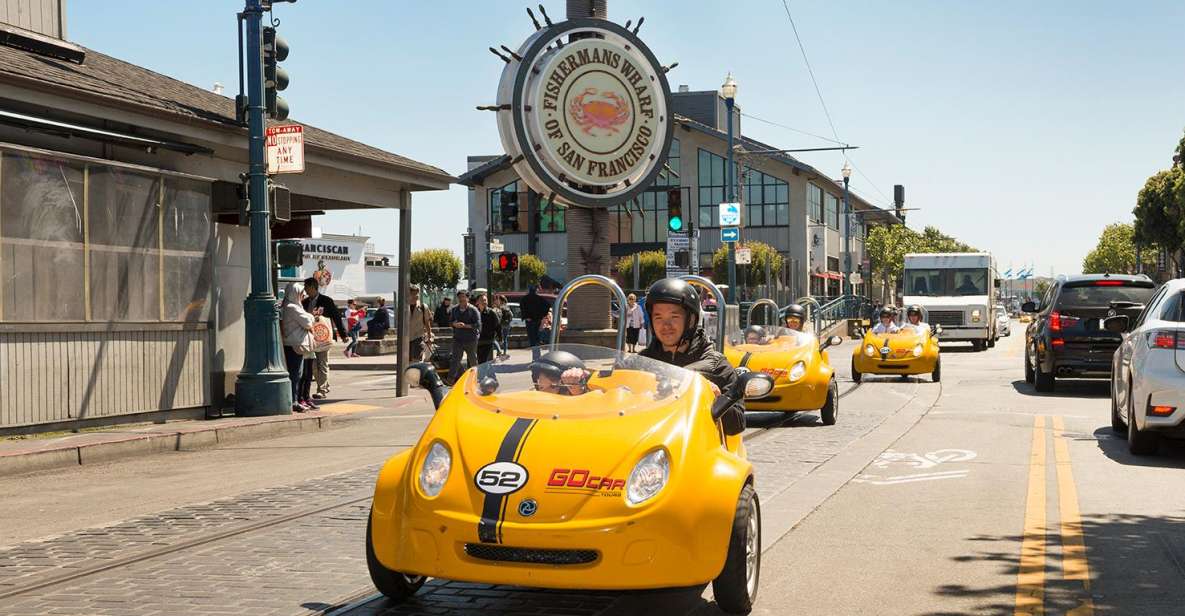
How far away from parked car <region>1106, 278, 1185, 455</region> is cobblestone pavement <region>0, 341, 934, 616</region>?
3210mm

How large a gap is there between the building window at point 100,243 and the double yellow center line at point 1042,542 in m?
9.68

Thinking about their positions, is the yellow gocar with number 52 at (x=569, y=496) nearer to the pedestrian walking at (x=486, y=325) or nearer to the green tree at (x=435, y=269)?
the pedestrian walking at (x=486, y=325)

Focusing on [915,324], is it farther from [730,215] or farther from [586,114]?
[730,215]

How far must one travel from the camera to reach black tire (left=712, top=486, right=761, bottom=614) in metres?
4.93

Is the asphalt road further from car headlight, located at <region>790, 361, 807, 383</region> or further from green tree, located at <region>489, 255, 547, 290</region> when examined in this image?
green tree, located at <region>489, 255, 547, 290</region>

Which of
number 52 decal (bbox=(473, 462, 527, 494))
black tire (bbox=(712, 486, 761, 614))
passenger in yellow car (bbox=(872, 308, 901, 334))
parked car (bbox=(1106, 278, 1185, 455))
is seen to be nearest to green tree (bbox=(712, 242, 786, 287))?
passenger in yellow car (bbox=(872, 308, 901, 334))

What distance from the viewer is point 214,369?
15.4 m

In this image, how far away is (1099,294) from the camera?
18.5 m

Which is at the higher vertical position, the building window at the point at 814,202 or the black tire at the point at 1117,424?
the building window at the point at 814,202

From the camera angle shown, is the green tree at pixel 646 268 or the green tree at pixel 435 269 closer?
the green tree at pixel 646 268

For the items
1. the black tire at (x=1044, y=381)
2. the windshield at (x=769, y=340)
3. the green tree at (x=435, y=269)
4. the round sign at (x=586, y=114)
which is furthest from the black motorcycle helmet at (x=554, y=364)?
the green tree at (x=435, y=269)

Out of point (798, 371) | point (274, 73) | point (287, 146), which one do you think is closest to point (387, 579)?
point (798, 371)

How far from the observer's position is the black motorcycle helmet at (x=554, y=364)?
5.55 meters

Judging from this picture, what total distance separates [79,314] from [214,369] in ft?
7.97
